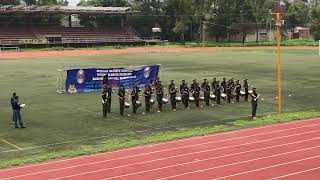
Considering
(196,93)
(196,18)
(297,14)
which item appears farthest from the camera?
(297,14)

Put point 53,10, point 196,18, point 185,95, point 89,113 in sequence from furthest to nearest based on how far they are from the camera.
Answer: point 196,18
point 53,10
point 185,95
point 89,113

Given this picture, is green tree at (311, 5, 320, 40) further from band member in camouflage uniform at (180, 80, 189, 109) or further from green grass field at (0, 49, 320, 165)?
band member in camouflage uniform at (180, 80, 189, 109)

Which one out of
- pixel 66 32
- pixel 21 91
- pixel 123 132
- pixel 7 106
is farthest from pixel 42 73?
pixel 66 32

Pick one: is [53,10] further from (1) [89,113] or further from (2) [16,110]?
(2) [16,110]

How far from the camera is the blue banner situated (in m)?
31.5

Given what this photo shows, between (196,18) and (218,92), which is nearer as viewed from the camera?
(218,92)

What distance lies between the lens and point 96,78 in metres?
32.0

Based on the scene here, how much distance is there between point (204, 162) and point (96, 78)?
1767 centimetres

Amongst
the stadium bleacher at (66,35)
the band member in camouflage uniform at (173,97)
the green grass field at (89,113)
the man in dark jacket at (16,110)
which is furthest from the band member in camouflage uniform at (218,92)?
the stadium bleacher at (66,35)

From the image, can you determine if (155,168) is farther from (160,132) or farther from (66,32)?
(66,32)

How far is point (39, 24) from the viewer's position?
88375mm

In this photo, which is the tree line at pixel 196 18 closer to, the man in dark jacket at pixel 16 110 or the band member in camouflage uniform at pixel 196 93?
the band member in camouflage uniform at pixel 196 93

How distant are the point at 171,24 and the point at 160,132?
80.4 metres

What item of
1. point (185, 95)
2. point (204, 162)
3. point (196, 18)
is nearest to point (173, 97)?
point (185, 95)
